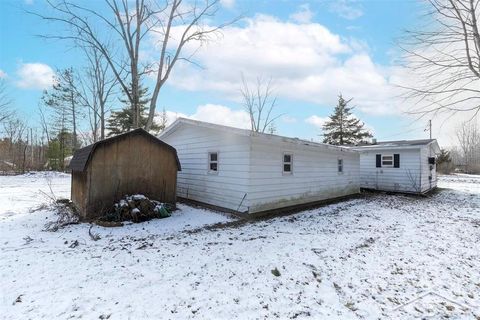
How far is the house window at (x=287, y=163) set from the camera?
9809 millimetres

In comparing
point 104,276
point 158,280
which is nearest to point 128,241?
point 104,276

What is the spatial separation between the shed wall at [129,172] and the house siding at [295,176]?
307cm

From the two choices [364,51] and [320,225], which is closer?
[320,225]

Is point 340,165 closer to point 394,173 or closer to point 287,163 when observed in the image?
point 394,173

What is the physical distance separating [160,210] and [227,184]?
2430 millimetres

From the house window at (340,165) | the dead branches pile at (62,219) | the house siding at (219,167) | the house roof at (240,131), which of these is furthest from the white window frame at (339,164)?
the dead branches pile at (62,219)

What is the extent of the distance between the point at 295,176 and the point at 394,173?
345 inches

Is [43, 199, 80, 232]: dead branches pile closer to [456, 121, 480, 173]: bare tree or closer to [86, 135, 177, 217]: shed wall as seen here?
[86, 135, 177, 217]: shed wall

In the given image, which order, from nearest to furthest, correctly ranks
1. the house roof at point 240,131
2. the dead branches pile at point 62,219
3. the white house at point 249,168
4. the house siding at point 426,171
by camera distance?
the dead branches pile at point 62,219 < the house roof at point 240,131 < the white house at point 249,168 < the house siding at point 426,171

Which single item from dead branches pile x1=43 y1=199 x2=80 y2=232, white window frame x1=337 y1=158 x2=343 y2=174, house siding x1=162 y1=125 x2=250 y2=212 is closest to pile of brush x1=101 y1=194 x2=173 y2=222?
dead branches pile x1=43 y1=199 x2=80 y2=232

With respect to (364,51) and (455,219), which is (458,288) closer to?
(455,219)

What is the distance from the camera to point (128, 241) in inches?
225

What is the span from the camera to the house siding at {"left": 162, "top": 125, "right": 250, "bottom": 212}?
8555 mm

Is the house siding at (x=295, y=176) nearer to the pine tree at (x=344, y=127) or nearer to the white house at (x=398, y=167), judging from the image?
the white house at (x=398, y=167)
